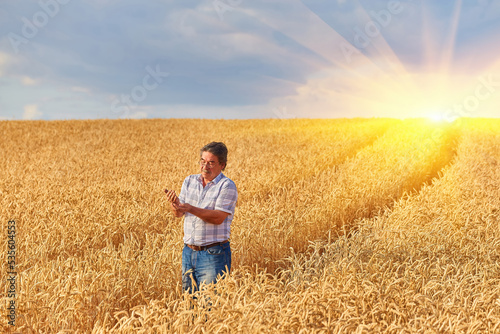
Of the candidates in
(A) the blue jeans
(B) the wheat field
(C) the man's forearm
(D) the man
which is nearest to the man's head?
(D) the man

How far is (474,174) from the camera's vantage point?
13016mm

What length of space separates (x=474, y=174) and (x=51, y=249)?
1257 centimetres

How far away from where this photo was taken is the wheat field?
3457 mm

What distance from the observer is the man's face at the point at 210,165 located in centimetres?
402

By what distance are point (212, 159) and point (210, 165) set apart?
2.6 inches

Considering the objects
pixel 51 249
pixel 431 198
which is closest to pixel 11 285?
pixel 51 249

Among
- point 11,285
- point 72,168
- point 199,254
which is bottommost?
point 11,285

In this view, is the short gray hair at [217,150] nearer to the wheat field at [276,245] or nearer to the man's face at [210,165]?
the man's face at [210,165]

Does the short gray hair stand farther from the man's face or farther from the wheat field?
the wheat field

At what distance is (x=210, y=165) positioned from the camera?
4.04 meters

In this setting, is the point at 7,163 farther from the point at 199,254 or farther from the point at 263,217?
the point at 199,254

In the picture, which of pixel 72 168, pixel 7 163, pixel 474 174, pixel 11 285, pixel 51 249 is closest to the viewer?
pixel 11 285

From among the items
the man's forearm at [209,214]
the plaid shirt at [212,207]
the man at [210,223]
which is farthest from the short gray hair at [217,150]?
the man's forearm at [209,214]

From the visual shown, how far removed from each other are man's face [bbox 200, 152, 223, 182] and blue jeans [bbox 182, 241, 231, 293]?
755mm
